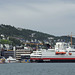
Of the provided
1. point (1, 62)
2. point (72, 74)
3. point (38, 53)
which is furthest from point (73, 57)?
point (72, 74)

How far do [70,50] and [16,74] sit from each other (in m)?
101

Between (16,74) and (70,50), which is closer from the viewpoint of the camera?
(16,74)

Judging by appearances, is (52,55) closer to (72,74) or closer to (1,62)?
(1,62)

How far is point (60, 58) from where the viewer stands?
612 feet

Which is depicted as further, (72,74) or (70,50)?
(70,50)

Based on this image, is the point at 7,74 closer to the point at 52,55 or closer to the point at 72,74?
the point at 72,74

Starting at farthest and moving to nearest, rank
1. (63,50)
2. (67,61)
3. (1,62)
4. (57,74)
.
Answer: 1. (63,50)
2. (67,61)
3. (1,62)
4. (57,74)

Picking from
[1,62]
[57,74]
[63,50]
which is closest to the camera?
[57,74]

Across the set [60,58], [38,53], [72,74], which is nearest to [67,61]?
[60,58]

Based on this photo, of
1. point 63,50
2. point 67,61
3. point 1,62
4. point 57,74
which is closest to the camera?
point 57,74

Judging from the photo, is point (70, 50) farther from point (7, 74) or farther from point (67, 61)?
point (7, 74)

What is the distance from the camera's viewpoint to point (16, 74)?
95.9 metres

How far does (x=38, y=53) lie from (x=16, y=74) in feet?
327

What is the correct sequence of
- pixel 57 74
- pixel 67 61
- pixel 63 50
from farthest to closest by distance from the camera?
1. pixel 63 50
2. pixel 67 61
3. pixel 57 74
